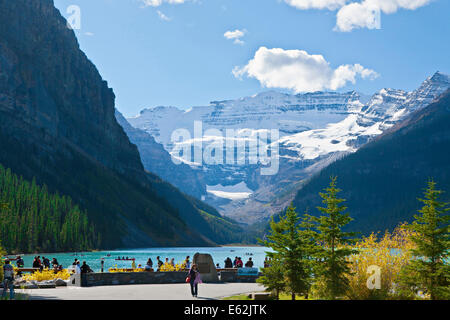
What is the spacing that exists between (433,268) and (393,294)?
313 centimetres

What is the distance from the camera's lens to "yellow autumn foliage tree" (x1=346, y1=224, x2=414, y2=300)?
37000 millimetres

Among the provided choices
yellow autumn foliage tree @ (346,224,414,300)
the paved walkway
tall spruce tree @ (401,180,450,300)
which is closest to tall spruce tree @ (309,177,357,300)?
yellow autumn foliage tree @ (346,224,414,300)

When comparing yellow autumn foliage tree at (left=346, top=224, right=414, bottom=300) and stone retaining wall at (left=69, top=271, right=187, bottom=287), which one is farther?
stone retaining wall at (left=69, top=271, right=187, bottom=287)

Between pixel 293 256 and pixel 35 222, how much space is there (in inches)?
5869

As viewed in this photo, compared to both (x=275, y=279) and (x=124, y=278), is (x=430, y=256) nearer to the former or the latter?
(x=275, y=279)

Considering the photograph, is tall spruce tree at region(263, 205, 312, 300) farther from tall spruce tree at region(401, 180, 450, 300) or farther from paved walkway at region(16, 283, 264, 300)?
tall spruce tree at region(401, 180, 450, 300)

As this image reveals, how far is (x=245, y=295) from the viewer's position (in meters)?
41.1

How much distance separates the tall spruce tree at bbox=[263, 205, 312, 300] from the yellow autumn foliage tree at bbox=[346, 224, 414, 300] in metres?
3.01

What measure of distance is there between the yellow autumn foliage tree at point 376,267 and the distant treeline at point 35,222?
136 metres

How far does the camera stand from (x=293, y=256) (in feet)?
A: 127

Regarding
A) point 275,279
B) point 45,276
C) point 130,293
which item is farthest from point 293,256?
point 45,276
